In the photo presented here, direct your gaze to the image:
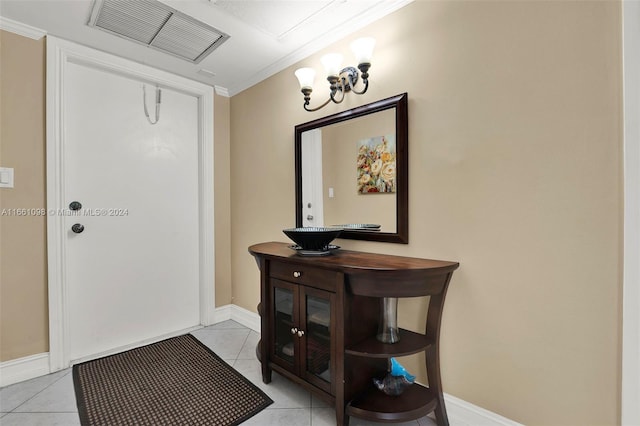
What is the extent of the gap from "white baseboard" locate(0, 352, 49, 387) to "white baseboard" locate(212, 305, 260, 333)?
3.85 ft

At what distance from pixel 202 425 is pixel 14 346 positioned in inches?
55.3

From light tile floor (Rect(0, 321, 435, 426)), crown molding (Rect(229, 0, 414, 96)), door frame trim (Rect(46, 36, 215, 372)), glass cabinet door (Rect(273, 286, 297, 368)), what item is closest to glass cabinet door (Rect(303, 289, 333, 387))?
glass cabinet door (Rect(273, 286, 297, 368))

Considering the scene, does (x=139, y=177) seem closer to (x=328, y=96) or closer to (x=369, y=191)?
(x=328, y=96)

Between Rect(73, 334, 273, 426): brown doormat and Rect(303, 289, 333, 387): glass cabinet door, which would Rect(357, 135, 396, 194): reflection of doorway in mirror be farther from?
Rect(73, 334, 273, 426): brown doormat

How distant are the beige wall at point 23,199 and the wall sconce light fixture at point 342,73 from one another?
1.74m

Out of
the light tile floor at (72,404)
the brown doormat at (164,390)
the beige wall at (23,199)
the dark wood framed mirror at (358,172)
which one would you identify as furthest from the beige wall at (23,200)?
the dark wood framed mirror at (358,172)

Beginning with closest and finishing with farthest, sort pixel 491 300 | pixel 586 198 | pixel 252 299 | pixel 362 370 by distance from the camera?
pixel 586 198 < pixel 491 300 < pixel 362 370 < pixel 252 299

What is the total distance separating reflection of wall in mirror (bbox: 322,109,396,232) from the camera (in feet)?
5.65

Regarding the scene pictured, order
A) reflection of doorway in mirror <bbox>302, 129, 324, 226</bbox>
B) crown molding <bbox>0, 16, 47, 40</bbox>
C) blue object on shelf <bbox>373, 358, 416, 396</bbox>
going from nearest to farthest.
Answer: blue object on shelf <bbox>373, 358, 416, 396</bbox>, crown molding <bbox>0, 16, 47, 40</bbox>, reflection of doorway in mirror <bbox>302, 129, 324, 226</bbox>

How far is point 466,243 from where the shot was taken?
1444 mm

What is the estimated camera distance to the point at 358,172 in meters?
1.84

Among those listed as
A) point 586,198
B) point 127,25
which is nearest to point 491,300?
point 586,198

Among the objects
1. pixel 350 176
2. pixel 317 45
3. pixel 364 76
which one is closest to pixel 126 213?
pixel 350 176

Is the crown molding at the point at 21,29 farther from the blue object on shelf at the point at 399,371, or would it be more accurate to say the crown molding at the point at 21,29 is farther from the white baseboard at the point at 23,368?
the blue object on shelf at the point at 399,371
